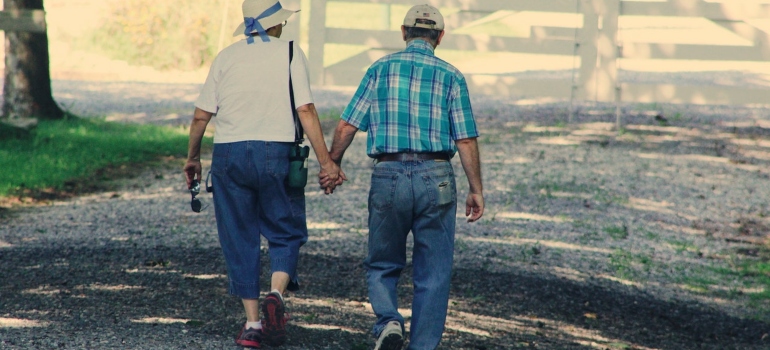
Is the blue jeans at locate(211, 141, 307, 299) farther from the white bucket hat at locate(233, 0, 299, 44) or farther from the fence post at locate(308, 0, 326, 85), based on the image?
the fence post at locate(308, 0, 326, 85)

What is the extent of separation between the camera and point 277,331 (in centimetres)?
504

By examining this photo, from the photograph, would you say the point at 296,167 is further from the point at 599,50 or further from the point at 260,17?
the point at 599,50

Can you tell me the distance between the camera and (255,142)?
16.2 feet

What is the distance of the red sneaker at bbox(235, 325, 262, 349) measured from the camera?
16.4 ft

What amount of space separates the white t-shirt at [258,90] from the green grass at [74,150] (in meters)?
5.98

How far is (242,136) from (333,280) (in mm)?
2281

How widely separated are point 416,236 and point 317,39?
11750 mm

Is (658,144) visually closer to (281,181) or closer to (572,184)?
(572,184)

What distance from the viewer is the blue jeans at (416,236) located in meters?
4.79

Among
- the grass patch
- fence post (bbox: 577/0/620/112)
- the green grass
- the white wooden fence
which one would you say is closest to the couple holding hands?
the grass patch

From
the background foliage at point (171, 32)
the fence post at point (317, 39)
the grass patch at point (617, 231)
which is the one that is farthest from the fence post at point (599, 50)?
the background foliage at point (171, 32)

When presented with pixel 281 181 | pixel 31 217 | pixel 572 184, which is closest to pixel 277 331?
pixel 281 181

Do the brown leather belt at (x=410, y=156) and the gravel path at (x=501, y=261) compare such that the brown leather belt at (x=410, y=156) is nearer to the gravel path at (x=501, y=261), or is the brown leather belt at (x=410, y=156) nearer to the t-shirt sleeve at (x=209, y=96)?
the t-shirt sleeve at (x=209, y=96)

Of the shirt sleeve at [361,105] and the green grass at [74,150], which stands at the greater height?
the shirt sleeve at [361,105]
